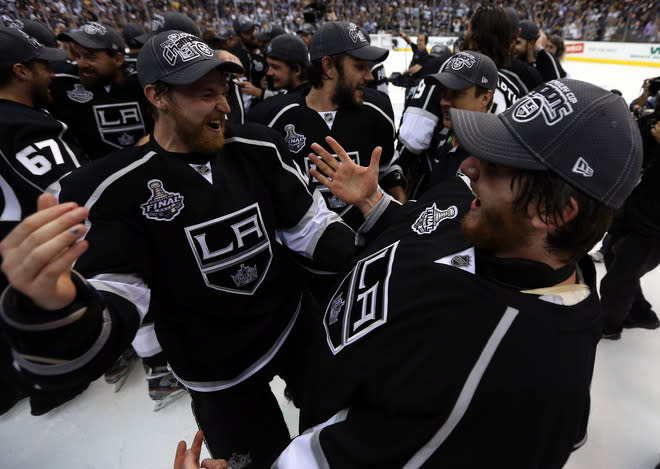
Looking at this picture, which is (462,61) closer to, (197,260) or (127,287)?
(197,260)

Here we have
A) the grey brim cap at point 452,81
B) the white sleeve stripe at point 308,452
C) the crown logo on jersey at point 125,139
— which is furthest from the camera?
the crown logo on jersey at point 125,139

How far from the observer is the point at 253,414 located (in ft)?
5.19

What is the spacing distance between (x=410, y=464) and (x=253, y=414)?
3.22 feet

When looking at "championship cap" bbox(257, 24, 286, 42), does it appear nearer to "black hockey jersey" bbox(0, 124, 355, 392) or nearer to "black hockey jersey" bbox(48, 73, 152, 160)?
"black hockey jersey" bbox(48, 73, 152, 160)

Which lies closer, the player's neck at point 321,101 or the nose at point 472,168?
the nose at point 472,168

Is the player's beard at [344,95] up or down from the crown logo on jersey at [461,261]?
down

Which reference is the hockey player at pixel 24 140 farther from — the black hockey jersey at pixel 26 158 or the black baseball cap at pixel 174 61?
the black baseball cap at pixel 174 61

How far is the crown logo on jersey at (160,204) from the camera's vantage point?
1219mm

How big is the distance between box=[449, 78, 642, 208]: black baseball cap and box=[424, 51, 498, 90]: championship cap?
1367 mm

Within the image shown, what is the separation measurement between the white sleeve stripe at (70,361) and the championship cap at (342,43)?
2.02 m

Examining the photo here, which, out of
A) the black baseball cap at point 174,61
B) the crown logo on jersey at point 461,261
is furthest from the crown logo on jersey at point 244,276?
the crown logo on jersey at point 461,261

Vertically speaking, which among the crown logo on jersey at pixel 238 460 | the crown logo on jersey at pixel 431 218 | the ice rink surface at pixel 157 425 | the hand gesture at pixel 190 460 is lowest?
the ice rink surface at pixel 157 425

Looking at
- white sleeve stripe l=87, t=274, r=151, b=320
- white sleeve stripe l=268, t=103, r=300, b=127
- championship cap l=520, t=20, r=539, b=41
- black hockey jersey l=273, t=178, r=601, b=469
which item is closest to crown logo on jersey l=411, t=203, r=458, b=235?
black hockey jersey l=273, t=178, r=601, b=469

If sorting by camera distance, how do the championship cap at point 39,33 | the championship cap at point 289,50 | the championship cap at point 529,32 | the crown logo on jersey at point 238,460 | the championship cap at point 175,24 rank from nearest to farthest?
the crown logo on jersey at point 238,460, the championship cap at point 289,50, the championship cap at point 175,24, the championship cap at point 39,33, the championship cap at point 529,32
